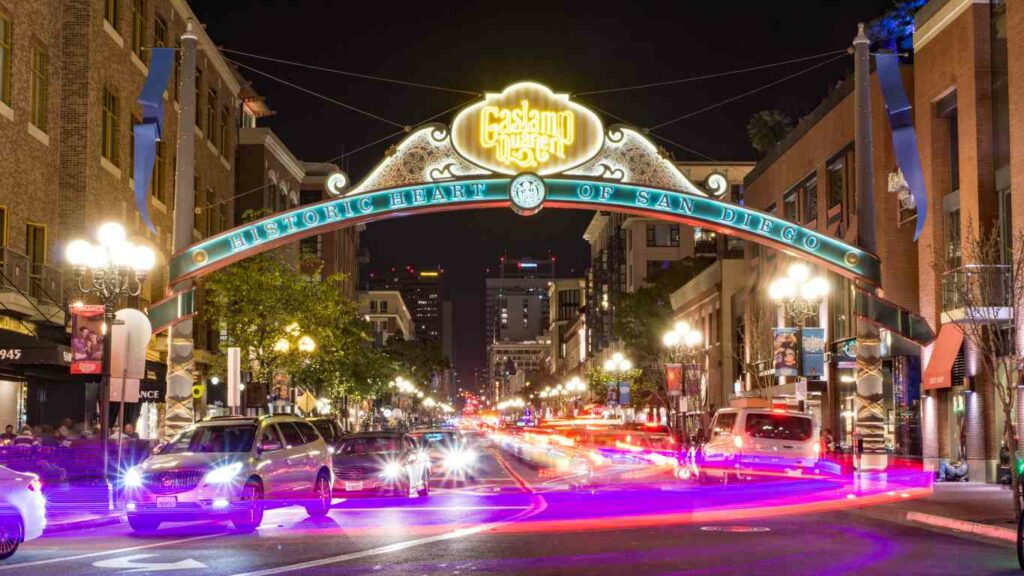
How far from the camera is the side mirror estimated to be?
68.7 ft

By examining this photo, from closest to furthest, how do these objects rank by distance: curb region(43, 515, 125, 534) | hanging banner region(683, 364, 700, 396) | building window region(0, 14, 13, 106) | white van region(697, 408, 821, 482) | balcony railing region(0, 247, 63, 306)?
curb region(43, 515, 125, 534), white van region(697, 408, 821, 482), balcony railing region(0, 247, 63, 306), building window region(0, 14, 13, 106), hanging banner region(683, 364, 700, 396)

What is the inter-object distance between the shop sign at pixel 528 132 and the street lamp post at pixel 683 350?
26340 millimetres

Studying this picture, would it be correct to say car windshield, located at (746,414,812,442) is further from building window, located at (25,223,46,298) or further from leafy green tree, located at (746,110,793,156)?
leafy green tree, located at (746,110,793,156)

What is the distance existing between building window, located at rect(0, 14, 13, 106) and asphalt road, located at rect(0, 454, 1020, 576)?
14158 millimetres

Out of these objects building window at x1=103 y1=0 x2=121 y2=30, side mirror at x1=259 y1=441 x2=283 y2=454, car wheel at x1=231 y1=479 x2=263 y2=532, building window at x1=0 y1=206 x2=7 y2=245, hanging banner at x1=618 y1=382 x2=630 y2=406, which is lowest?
car wheel at x1=231 y1=479 x2=263 y2=532

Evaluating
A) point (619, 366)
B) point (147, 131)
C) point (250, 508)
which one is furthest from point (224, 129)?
point (250, 508)

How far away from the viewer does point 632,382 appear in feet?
298

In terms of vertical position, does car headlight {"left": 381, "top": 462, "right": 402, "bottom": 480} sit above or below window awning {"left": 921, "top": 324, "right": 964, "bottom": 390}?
below

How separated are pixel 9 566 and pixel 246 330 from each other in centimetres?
3367

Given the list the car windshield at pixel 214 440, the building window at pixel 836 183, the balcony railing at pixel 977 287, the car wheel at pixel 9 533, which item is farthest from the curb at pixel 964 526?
the building window at pixel 836 183

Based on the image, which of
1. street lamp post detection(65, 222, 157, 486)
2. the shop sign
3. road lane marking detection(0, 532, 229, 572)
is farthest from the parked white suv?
the shop sign

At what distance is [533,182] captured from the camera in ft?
99.7

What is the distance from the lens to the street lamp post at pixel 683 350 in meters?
60.0

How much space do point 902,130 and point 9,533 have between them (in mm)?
22068
